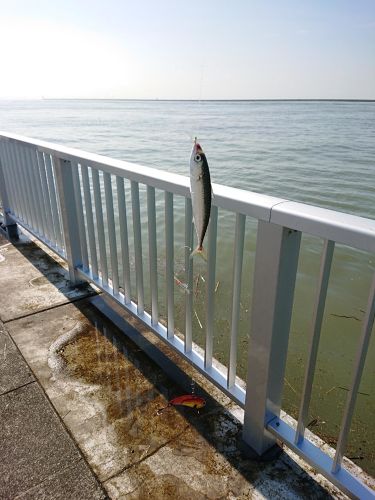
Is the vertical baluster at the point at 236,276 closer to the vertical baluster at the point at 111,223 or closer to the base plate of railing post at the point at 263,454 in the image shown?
the base plate of railing post at the point at 263,454

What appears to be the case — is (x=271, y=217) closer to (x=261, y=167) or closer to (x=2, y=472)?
(x=2, y=472)

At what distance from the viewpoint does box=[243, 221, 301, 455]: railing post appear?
1.66 m

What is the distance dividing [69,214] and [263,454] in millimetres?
2517

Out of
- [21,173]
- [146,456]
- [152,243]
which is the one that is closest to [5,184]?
[21,173]

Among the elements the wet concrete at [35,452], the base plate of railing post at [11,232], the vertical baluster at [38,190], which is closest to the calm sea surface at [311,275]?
the wet concrete at [35,452]

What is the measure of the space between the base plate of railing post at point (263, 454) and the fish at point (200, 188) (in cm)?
122

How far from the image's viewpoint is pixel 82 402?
243 cm

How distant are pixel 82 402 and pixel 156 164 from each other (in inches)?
542

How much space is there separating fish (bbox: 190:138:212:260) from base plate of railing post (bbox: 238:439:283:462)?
122 cm

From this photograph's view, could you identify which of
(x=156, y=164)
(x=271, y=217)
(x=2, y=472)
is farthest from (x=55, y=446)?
(x=156, y=164)

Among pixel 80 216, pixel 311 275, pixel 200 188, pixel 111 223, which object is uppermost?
pixel 200 188

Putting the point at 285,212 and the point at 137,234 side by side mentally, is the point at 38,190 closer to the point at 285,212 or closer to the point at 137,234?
the point at 137,234

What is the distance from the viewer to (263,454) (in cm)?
207

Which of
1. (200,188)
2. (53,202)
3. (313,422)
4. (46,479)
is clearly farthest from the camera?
(53,202)
